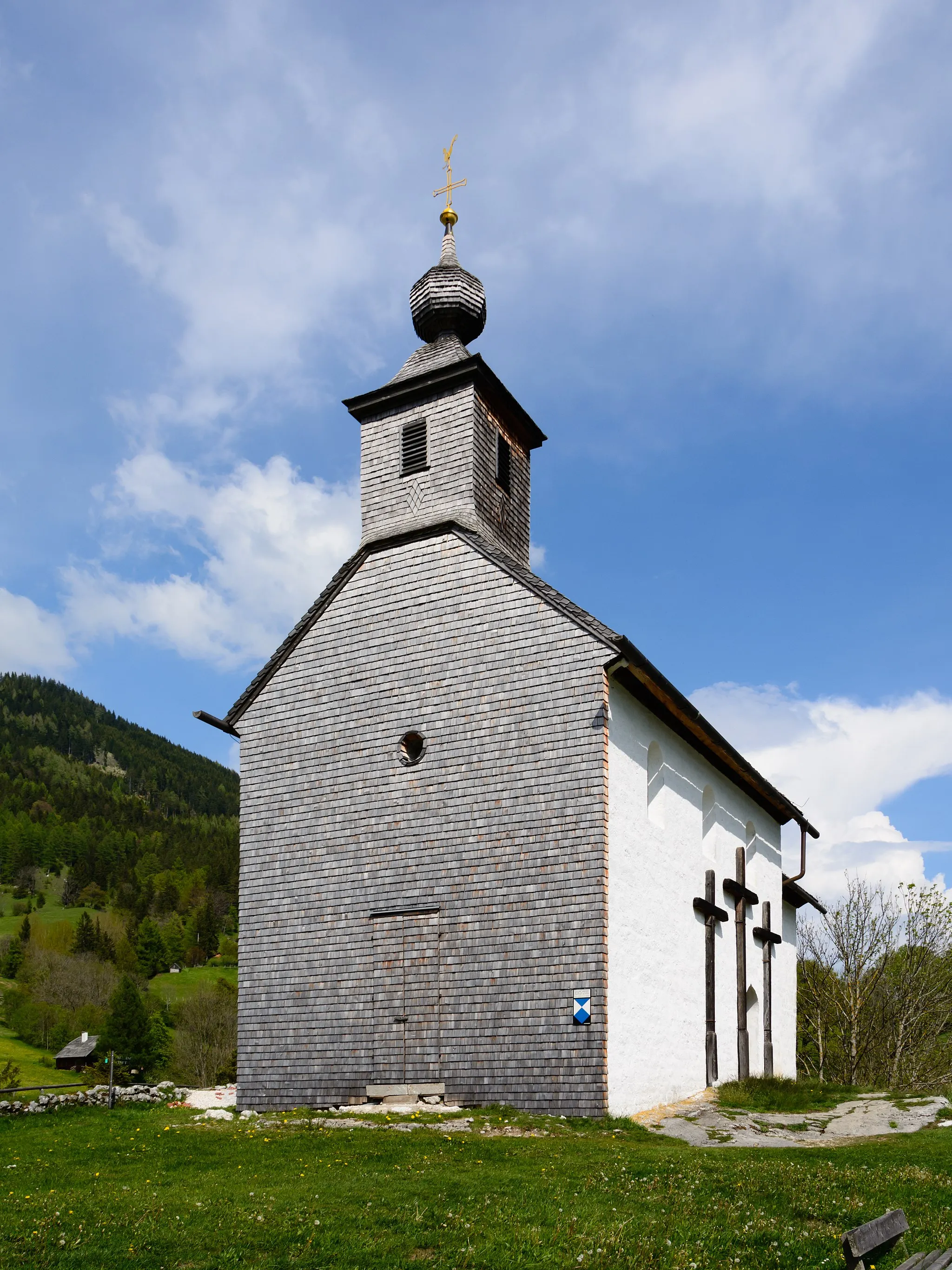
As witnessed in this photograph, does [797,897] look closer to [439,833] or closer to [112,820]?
[439,833]

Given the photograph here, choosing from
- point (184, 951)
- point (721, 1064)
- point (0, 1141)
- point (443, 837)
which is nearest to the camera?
point (0, 1141)

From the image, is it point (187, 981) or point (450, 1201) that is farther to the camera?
point (187, 981)

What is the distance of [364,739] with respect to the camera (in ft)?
60.0

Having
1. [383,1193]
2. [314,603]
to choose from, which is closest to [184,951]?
[314,603]

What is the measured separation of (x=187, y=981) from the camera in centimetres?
10600

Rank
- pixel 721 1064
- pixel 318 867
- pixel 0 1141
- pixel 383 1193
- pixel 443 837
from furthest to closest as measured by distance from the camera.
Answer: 1. pixel 721 1064
2. pixel 318 867
3. pixel 443 837
4. pixel 0 1141
5. pixel 383 1193

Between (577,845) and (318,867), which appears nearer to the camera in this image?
(577,845)

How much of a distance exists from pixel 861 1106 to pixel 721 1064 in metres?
2.94

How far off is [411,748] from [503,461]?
6.58 meters

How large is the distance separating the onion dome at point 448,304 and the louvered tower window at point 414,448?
3290 mm

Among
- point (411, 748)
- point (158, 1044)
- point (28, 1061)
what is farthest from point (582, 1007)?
point (28, 1061)

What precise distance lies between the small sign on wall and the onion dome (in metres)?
14.0

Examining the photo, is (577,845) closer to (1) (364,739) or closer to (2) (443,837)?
(2) (443,837)

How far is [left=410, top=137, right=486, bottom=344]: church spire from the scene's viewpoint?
75.2 ft
